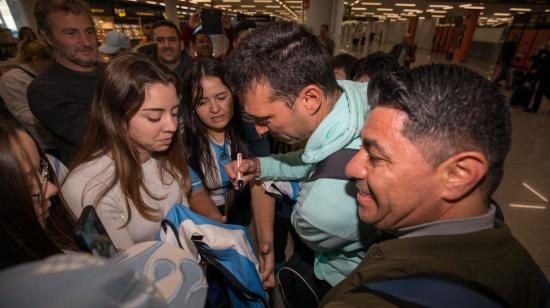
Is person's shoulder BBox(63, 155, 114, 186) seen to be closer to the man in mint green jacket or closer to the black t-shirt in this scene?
the black t-shirt

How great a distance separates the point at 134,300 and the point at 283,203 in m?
1.55

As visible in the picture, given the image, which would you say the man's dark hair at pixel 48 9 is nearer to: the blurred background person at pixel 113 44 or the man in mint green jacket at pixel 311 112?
the man in mint green jacket at pixel 311 112

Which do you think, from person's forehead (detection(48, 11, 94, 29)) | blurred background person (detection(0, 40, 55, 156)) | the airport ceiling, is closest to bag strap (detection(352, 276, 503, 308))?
person's forehead (detection(48, 11, 94, 29))

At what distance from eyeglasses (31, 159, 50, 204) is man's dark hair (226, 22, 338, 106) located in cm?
83

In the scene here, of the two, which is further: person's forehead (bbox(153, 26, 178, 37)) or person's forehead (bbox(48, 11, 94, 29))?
person's forehead (bbox(153, 26, 178, 37))

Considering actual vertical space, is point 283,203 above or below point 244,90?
below

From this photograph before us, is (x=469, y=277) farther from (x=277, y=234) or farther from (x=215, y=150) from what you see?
(x=277, y=234)

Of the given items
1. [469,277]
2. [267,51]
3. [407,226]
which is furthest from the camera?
[267,51]

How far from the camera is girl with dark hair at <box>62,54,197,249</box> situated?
1.13m

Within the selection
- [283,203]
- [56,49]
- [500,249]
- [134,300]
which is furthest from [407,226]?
[56,49]

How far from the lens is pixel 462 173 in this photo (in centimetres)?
64

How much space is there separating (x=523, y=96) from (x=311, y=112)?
852 centimetres

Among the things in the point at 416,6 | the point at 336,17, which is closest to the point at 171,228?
the point at 336,17

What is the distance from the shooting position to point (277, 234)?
201cm
